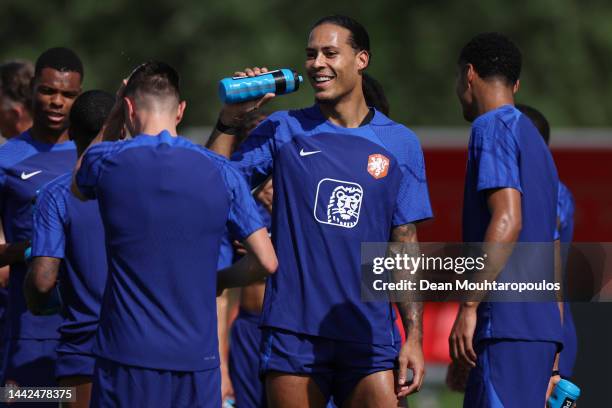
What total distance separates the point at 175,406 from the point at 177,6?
76.2 feet

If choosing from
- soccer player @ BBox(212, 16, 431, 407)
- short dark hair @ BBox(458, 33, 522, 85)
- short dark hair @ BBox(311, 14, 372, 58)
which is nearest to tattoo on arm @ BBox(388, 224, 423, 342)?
soccer player @ BBox(212, 16, 431, 407)

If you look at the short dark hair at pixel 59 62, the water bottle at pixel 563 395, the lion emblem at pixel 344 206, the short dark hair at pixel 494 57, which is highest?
the short dark hair at pixel 59 62

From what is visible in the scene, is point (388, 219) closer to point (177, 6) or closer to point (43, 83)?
point (43, 83)

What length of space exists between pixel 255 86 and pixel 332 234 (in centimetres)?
91

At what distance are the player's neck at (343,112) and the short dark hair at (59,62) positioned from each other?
2122 millimetres

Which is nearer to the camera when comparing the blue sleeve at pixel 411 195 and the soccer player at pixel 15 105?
the blue sleeve at pixel 411 195

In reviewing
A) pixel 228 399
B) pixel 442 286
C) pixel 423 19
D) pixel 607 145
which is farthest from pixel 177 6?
pixel 442 286

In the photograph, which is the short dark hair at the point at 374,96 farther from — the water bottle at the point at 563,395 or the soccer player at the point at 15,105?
the soccer player at the point at 15,105

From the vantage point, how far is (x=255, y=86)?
24.0 feet

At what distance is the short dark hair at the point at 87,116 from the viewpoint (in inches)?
312

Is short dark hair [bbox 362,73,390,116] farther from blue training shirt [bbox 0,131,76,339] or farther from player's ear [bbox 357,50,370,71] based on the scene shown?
blue training shirt [bbox 0,131,76,339]

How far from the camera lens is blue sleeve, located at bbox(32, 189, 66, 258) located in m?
7.37

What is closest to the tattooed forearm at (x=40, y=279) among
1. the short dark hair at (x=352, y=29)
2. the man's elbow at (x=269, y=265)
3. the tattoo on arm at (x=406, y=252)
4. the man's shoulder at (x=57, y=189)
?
the man's shoulder at (x=57, y=189)

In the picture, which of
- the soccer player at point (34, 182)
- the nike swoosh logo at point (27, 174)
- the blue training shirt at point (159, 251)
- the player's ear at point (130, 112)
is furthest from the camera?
the nike swoosh logo at point (27, 174)
